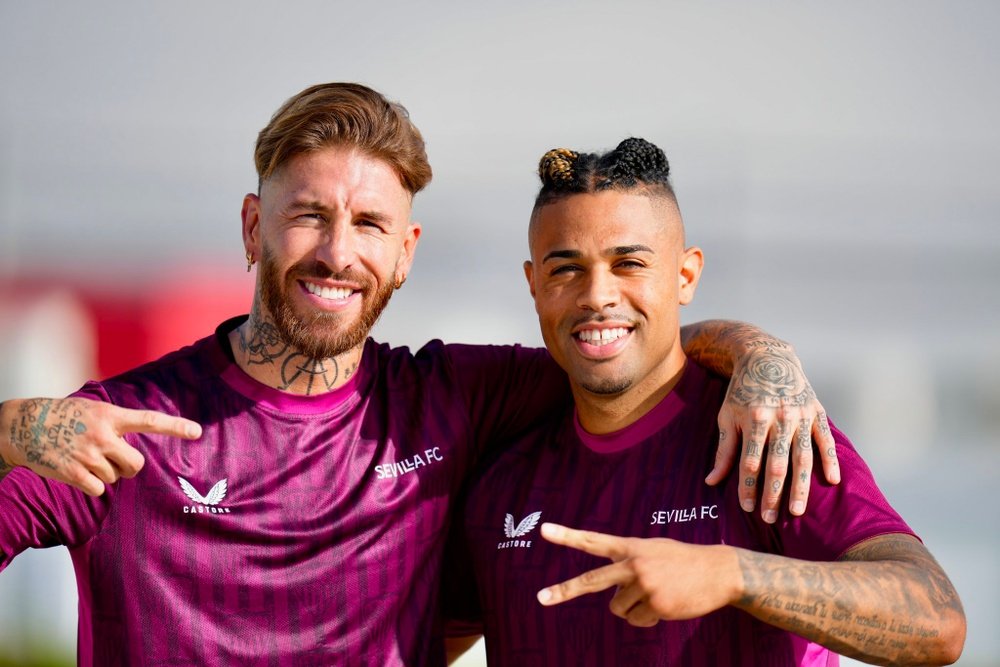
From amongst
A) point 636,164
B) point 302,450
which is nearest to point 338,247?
point 302,450

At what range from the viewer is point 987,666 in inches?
250

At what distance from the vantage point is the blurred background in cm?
708

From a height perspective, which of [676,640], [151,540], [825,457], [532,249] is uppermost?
[532,249]

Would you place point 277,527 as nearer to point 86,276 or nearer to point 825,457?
point 825,457

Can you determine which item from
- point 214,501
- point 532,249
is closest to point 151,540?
point 214,501

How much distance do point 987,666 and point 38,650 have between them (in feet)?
17.8

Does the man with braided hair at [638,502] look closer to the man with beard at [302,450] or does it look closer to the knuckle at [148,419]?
the man with beard at [302,450]

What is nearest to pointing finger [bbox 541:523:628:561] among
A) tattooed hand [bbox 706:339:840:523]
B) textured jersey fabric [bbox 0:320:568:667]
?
tattooed hand [bbox 706:339:840:523]

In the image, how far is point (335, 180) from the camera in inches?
114

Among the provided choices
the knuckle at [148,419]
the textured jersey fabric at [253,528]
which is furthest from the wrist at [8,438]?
the knuckle at [148,419]

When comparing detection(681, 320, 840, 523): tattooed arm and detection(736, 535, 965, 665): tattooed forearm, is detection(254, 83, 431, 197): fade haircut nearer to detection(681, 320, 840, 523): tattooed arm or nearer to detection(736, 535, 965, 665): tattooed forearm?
detection(681, 320, 840, 523): tattooed arm

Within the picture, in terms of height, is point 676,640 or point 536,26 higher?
point 536,26

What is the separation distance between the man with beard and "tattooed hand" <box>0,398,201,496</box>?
0.05ft

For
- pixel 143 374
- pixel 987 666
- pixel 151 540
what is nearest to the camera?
pixel 151 540
